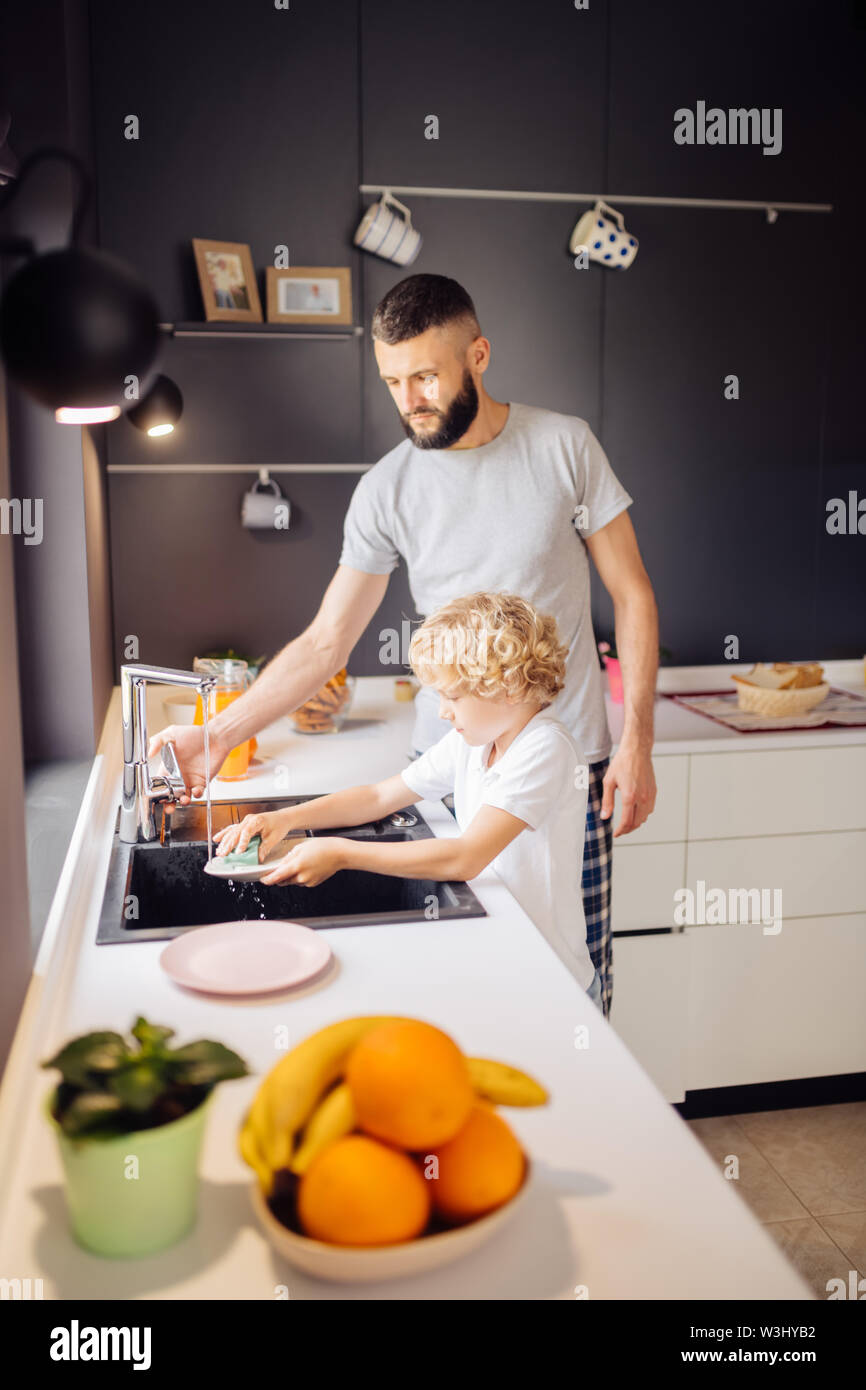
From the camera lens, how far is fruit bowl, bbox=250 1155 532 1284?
0.66 m

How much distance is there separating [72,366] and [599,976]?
1353 mm

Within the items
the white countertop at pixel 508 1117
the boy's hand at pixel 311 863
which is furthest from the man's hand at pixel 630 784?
the boy's hand at pixel 311 863

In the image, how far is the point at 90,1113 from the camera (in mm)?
668

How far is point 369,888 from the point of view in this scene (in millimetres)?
1613

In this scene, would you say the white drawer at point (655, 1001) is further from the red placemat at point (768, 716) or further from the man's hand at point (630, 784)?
the man's hand at point (630, 784)

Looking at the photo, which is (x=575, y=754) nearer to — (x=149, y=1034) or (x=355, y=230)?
(x=149, y=1034)

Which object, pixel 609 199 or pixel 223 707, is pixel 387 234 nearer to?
pixel 609 199

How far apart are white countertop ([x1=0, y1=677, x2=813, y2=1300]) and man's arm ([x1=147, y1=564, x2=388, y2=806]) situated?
0.38 m

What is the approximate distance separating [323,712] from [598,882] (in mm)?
782

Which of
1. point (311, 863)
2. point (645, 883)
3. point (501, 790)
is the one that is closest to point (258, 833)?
point (311, 863)

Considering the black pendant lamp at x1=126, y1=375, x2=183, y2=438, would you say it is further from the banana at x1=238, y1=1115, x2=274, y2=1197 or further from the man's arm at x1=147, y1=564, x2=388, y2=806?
the banana at x1=238, y1=1115, x2=274, y2=1197

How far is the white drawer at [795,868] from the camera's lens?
7.86ft

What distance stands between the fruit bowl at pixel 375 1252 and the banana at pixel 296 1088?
1.5 inches
